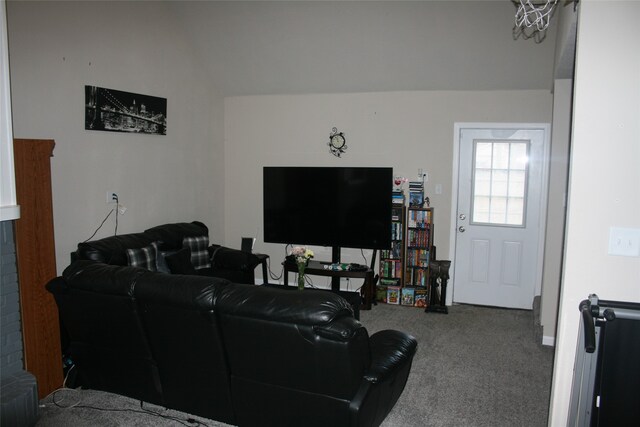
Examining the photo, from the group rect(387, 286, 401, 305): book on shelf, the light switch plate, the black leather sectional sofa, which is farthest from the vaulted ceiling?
the black leather sectional sofa

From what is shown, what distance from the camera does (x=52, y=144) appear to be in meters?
3.22

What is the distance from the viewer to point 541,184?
5266 mm

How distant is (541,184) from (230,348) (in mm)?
4058

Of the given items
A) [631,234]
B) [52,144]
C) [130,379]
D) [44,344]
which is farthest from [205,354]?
[631,234]

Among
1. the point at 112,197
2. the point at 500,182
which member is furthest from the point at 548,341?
the point at 112,197

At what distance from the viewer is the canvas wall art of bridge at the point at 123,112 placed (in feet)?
14.5

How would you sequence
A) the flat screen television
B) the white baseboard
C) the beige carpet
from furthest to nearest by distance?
the flat screen television < the white baseboard < the beige carpet

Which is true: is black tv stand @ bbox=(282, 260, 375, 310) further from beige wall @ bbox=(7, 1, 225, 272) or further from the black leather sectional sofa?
the black leather sectional sofa

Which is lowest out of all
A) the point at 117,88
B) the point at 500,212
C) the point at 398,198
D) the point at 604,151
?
the point at 500,212

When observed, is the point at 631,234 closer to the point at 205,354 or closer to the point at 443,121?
the point at 205,354

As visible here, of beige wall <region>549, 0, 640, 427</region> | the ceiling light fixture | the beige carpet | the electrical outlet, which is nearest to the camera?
beige wall <region>549, 0, 640, 427</region>

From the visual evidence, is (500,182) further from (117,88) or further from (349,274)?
(117,88)

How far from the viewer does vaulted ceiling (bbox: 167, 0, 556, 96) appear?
4723 millimetres

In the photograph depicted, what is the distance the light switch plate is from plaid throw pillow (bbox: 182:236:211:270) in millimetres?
3860
